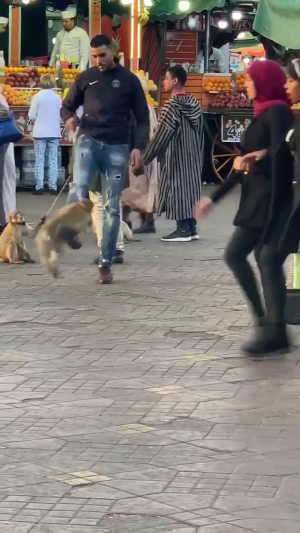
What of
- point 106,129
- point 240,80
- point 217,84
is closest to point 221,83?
point 217,84

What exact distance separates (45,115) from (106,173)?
777cm

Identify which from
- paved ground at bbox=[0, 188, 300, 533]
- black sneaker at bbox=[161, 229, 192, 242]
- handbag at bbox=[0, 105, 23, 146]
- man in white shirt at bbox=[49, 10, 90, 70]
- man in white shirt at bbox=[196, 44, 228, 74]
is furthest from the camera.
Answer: man in white shirt at bbox=[196, 44, 228, 74]

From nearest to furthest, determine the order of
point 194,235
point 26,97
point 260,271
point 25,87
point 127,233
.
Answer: point 260,271, point 127,233, point 194,235, point 26,97, point 25,87

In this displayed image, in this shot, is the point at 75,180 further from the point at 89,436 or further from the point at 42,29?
the point at 42,29

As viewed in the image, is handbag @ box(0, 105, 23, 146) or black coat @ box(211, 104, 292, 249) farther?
handbag @ box(0, 105, 23, 146)

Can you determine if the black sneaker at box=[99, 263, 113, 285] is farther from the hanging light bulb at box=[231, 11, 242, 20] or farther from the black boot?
the hanging light bulb at box=[231, 11, 242, 20]

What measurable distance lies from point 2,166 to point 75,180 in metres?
3.15

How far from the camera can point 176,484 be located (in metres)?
4.80

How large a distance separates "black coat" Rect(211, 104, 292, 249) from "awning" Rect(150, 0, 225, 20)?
41.4ft

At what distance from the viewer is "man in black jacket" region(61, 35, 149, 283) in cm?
978

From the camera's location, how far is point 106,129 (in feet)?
32.2

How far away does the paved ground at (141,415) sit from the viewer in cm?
450

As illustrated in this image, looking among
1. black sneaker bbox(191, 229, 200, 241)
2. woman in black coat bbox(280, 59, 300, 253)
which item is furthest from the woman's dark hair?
black sneaker bbox(191, 229, 200, 241)

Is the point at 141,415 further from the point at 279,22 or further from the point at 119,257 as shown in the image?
the point at 279,22
